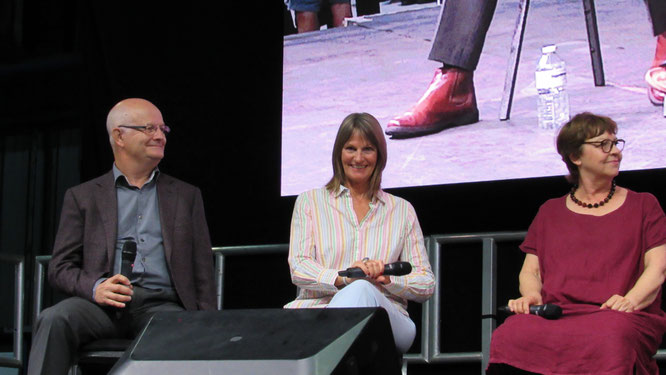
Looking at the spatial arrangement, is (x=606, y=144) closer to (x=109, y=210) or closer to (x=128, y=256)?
(x=128, y=256)

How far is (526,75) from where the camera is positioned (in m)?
3.69

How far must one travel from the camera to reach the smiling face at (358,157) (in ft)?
9.55

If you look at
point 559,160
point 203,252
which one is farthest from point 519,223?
point 203,252

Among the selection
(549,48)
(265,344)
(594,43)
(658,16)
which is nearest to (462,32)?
(549,48)

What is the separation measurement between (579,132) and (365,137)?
0.67 m

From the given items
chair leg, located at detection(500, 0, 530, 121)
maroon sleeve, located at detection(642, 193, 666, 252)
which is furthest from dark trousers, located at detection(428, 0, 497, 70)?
maroon sleeve, located at detection(642, 193, 666, 252)

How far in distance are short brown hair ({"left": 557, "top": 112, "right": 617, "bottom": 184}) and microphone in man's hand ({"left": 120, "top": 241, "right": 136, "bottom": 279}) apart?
136 centimetres

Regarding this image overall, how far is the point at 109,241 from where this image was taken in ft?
9.56

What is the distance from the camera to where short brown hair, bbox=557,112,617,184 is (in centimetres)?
281

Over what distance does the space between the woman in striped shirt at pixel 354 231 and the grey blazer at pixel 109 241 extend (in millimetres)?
361

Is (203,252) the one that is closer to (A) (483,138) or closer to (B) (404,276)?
(B) (404,276)

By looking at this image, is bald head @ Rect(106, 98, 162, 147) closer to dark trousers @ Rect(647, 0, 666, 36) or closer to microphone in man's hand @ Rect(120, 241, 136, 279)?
microphone in man's hand @ Rect(120, 241, 136, 279)

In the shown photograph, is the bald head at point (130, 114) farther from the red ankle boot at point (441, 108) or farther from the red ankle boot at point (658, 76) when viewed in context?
the red ankle boot at point (658, 76)

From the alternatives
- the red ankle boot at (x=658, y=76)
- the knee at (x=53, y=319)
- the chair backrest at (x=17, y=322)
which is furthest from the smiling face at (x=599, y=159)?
the chair backrest at (x=17, y=322)
